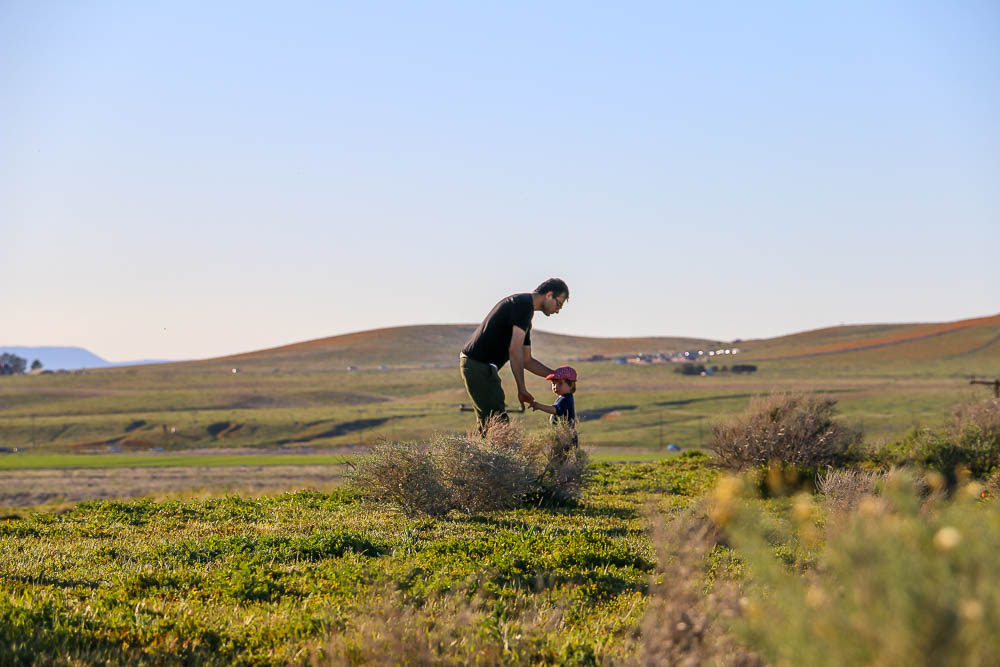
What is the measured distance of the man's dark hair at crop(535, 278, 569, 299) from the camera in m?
9.50

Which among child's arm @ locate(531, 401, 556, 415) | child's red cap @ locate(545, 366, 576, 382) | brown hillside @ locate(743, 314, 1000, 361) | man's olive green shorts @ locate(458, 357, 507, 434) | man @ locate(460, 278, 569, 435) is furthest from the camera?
brown hillside @ locate(743, 314, 1000, 361)

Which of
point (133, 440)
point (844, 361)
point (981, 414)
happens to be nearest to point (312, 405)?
point (133, 440)

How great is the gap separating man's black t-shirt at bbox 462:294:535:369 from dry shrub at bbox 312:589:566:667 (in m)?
4.64

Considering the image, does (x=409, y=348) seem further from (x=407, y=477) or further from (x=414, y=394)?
(x=407, y=477)

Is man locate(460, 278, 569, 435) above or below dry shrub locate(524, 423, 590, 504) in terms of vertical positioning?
above

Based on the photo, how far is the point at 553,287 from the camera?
31.2ft

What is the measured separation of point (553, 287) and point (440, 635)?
18.5ft

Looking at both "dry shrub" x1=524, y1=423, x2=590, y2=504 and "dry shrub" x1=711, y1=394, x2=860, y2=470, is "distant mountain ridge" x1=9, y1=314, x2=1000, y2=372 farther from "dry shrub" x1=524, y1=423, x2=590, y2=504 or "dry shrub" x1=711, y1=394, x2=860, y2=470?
"dry shrub" x1=524, y1=423, x2=590, y2=504

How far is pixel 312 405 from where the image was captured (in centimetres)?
9862

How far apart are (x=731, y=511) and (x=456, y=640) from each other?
72.7 inches

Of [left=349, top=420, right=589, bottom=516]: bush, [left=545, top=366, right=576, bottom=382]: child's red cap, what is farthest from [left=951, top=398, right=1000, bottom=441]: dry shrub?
[left=349, top=420, right=589, bottom=516]: bush

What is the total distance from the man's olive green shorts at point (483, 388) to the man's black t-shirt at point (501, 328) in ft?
0.27

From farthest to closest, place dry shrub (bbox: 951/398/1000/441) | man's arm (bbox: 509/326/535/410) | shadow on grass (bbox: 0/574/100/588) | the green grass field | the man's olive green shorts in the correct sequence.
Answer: dry shrub (bbox: 951/398/1000/441), the man's olive green shorts, man's arm (bbox: 509/326/535/410), shadow on grass (bbox: 0/574/100/588), the green grass field

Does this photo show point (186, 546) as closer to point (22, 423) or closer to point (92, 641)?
point (92, 641)
